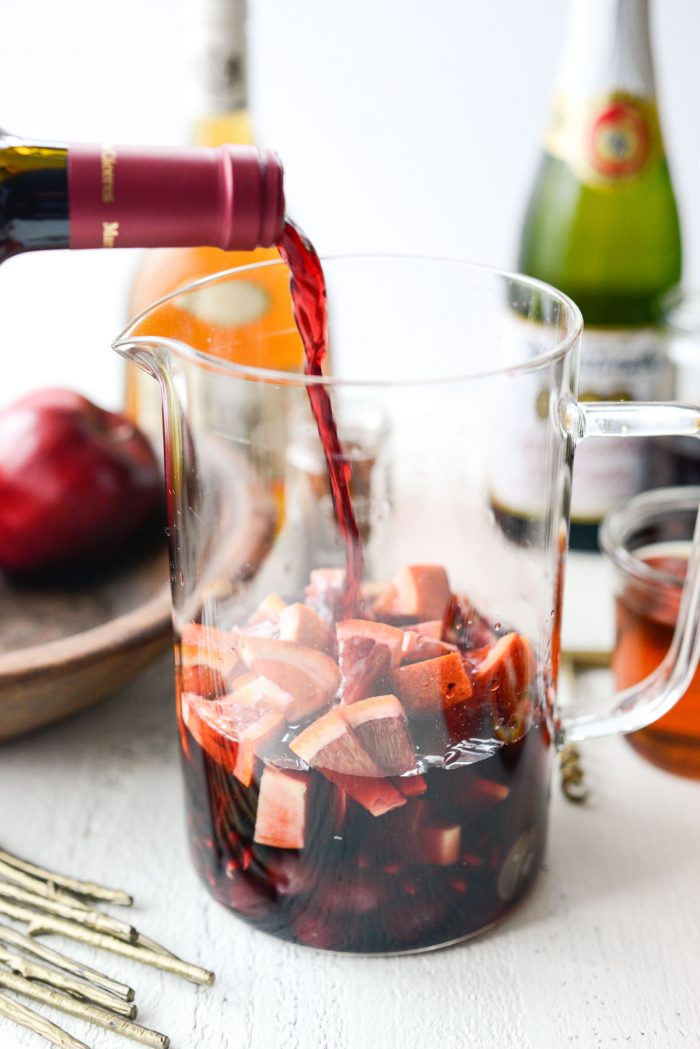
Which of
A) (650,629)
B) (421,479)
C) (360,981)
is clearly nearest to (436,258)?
(421,479)

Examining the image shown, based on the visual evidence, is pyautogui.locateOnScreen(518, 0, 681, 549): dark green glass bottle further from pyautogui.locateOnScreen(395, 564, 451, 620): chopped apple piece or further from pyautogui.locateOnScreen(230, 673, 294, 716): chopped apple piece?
pyautogui.locateOnScreen(230, 673, 294, 716): chopped apple piece

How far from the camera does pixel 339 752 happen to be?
0.58m

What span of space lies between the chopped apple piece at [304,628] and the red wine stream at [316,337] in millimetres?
38

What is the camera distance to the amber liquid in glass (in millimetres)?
771

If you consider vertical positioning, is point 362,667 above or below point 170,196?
below

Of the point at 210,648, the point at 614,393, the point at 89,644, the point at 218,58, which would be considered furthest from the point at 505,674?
the point at 218,58

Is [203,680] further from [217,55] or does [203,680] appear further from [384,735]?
[217,55]

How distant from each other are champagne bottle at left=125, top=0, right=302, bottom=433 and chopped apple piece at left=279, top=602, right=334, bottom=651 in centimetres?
13

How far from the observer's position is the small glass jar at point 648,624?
77 centimetres

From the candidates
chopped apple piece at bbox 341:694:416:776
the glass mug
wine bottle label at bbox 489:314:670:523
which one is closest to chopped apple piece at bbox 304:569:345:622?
the glass mug

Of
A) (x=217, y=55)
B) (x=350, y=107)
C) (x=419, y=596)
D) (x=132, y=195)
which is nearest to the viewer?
(x=132, y=195)

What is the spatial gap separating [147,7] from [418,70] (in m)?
0.29

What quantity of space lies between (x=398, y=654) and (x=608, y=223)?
70 cm

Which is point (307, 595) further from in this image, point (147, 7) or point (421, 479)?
point (147, 7)
